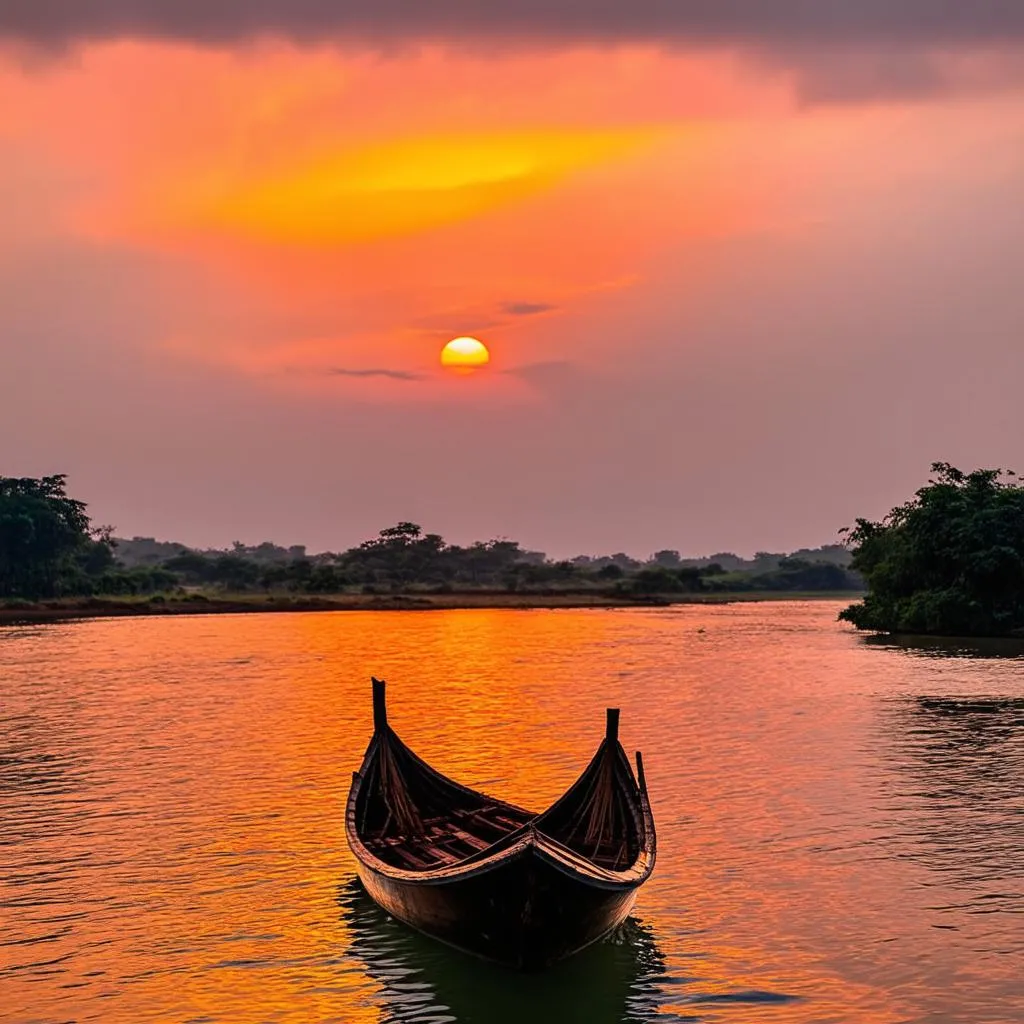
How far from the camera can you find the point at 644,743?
3453 centimetres

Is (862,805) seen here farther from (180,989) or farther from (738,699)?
(738,699)

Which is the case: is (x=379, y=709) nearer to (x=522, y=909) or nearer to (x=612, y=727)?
(x=612, y=727)

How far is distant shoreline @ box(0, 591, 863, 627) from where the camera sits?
400ft

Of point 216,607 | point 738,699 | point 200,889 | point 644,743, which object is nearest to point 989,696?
point 738,699

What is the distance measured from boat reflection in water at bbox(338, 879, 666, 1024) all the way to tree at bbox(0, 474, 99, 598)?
114878mm

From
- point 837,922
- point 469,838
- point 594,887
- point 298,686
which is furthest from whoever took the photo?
point 298,686

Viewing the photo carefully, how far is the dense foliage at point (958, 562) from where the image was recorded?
71.1 meters

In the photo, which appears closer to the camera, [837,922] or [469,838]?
[837,922]

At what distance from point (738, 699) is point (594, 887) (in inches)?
1278

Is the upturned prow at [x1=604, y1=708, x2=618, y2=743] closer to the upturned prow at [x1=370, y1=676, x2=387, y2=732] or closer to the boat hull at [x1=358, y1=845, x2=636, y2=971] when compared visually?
the boat hull at [x1=358, y1=845, x2=636, y2=971]

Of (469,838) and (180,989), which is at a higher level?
(469,838)

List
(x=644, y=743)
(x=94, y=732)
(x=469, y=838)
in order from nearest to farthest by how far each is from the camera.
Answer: (x=469, y=838), (x=644, y=743), (x=94, y=732)

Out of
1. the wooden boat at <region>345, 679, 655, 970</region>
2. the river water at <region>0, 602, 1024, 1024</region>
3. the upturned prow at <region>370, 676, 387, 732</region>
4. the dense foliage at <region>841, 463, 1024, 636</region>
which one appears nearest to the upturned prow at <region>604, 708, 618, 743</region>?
the wooden boat at <region>345, 679, 655, 970</region>

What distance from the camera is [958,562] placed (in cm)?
7312
